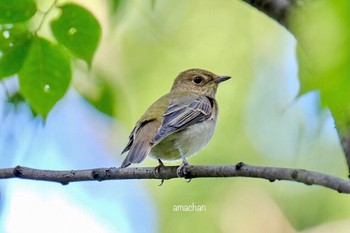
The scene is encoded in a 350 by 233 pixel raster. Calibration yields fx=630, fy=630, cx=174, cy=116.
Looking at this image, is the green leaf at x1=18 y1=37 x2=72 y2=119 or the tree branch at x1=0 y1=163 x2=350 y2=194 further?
the green leaf at x1=18 y1=37 x2=72 y2=119

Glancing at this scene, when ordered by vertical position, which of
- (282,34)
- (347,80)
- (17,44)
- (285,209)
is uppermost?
(347,80)

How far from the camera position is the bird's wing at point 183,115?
12.6ft

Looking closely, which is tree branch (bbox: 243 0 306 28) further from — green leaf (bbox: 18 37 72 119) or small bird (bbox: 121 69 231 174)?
small bird (bbox: 121 69 231 174)

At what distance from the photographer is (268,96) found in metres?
6.28

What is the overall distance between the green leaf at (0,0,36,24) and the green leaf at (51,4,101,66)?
5.8 inches

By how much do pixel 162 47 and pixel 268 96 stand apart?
1295 mm

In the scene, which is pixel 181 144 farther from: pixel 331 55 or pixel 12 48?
pixel 331 55

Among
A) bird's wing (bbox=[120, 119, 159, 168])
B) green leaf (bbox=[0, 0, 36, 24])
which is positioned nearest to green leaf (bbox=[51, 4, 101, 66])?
green leaf (bbox=[0, 0, 36, 24])

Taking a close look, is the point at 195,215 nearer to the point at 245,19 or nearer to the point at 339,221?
the point at 339,221

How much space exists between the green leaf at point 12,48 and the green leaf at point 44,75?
0.11 feet

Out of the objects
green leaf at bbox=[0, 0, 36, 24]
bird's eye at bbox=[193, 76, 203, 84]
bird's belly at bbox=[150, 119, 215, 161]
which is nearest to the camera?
green leaf at bbox=[0, 0, 36, 24]

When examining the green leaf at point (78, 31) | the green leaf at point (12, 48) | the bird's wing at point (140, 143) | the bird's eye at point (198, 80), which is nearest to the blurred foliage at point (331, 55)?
the green leaf at point (78, 31)

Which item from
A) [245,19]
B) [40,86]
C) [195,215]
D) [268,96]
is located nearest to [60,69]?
[40,86]

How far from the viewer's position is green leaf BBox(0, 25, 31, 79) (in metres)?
2.69
